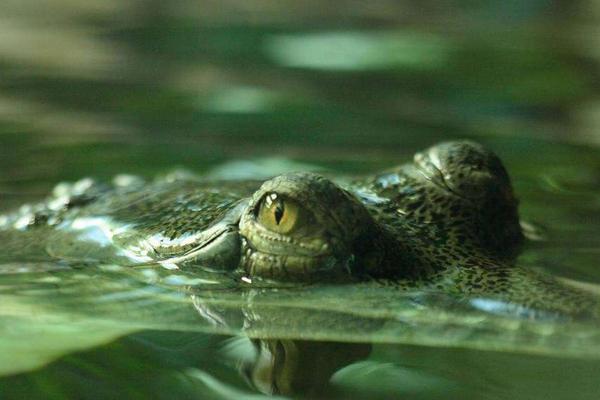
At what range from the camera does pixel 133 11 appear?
31.4 feet

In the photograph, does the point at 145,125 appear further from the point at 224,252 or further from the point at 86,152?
the point at 224,252

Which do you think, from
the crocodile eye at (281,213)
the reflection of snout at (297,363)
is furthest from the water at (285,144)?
the crocodile eye at (281,213)

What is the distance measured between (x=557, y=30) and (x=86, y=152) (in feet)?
13.8

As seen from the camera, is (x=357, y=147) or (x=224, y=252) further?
(x=357, y=147)

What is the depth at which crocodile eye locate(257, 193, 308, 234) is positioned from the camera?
2904 millimetres

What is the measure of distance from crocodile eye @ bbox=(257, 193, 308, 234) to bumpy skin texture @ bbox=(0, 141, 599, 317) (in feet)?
0.04

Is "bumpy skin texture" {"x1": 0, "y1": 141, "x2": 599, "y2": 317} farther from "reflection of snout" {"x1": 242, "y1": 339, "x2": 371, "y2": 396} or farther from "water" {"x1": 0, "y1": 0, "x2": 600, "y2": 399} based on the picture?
"reflection of snout" {"x1": 242, "y1": 339, "x2": 371, "y2": 396}

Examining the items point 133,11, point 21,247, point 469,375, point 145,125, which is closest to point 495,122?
point 145,125

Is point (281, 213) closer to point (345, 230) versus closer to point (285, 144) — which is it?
point (345, 230)

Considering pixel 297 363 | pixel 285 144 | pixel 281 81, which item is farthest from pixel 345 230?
pixel 281 81

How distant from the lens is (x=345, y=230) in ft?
9.49

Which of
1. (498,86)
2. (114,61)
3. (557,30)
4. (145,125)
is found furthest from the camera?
(557,30)

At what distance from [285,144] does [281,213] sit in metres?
2.60

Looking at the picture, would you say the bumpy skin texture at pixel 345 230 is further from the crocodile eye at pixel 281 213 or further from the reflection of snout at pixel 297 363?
the reflection of snout at pixel 297 363
